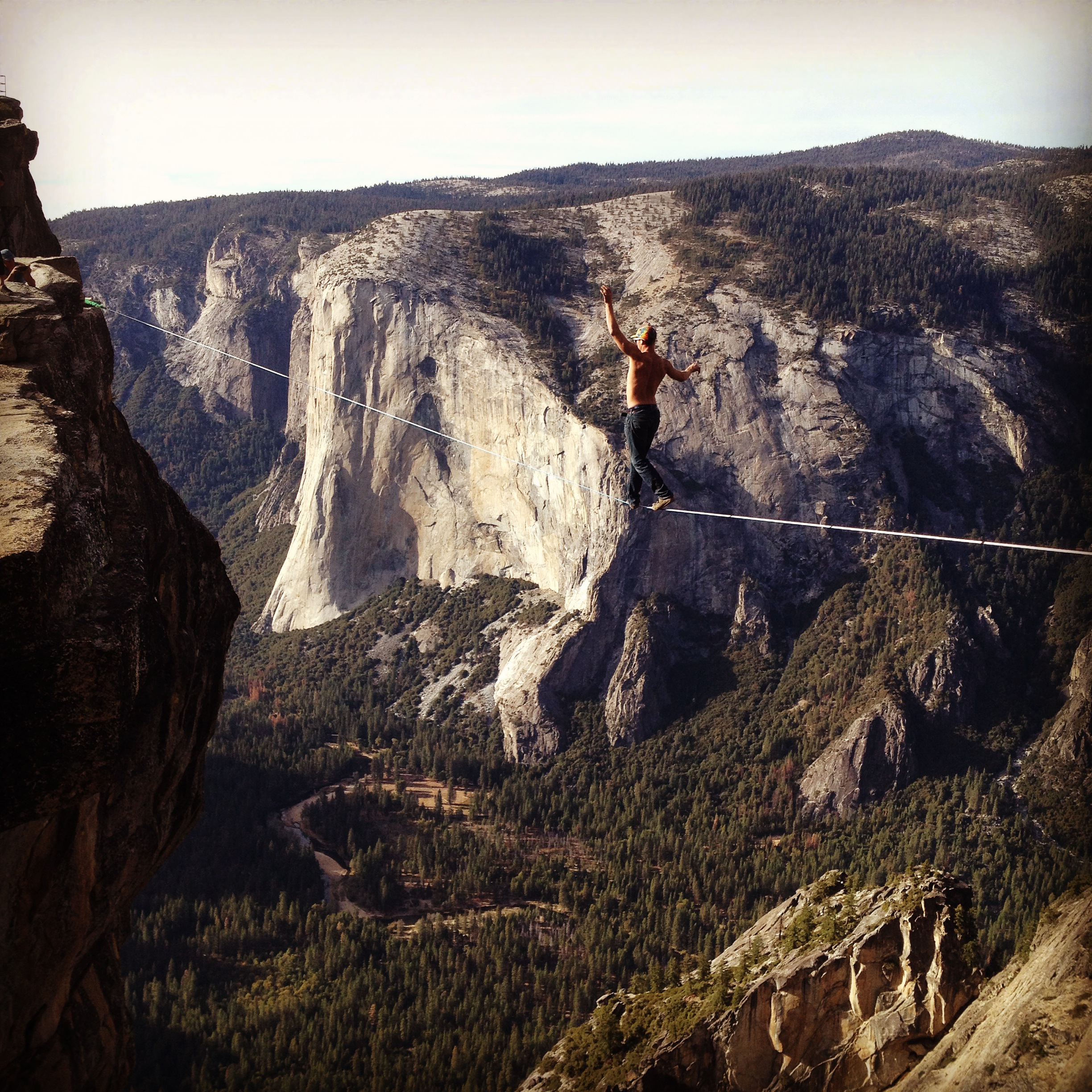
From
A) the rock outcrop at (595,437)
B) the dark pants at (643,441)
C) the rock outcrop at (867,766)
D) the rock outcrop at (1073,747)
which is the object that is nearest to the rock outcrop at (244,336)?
the rock outcrop at (595,437)

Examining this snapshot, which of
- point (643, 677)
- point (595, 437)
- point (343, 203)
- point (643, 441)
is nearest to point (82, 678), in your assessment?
point (643, 441)

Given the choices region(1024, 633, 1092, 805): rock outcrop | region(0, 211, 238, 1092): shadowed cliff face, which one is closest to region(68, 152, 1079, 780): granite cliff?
region(1024, 633, 1092, 805): rock outcrop

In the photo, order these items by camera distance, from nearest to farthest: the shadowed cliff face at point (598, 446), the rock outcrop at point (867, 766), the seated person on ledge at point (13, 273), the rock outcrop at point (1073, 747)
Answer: the seated person on ledge at point (13, 273) < the rock outcrop at point (1073, 747) < the rock outcrop at point (867, 766) < the shadowed cliff face at point (598, 446)

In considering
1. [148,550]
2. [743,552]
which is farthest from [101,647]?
[743,552]

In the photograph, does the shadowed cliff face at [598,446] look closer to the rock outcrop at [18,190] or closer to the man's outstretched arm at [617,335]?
the rock outcrop at [18,190]

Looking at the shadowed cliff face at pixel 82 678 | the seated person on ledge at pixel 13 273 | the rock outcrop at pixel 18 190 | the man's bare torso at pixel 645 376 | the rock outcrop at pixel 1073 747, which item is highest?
the rock outcrop at pixel 18 190

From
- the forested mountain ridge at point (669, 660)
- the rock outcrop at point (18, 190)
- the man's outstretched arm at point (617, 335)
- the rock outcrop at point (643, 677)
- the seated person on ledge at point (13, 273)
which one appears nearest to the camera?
the seated person on ledge at point (13, 273)

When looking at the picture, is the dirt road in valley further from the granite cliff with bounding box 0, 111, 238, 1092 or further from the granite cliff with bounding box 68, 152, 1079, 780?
the granite cliff with bounding box 0, 111, 238, 1092

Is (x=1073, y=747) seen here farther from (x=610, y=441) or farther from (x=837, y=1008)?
(x=837, y=1008)
